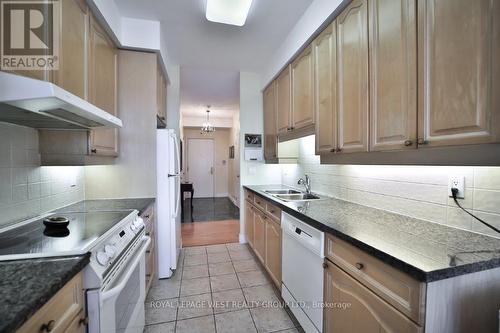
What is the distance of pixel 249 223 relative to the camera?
3.06 metres

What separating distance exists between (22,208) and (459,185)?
8.20ft

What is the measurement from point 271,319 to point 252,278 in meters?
0.62

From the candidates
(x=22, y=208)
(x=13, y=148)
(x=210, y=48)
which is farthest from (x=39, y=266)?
(x=210, y=48)

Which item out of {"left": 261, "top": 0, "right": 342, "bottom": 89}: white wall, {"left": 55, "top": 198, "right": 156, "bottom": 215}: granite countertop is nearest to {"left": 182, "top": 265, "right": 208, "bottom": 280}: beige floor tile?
{"left": 55, "top": 198, "right": 156, "bottom": 215}: granite countertop

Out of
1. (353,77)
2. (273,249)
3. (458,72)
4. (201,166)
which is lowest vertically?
(273,249)

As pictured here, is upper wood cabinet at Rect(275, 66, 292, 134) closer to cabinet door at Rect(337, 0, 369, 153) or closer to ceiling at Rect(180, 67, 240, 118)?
cabinet door at Rect(337, 0, 369, 153)

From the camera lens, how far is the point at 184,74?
3.46 metres

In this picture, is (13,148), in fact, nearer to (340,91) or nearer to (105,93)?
(105,93)

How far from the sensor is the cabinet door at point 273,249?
78.2 inches

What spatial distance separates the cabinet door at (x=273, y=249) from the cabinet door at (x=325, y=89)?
82 centimetres

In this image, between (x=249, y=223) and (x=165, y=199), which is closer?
(x=165, y=199)

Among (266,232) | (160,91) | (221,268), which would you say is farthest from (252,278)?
(160,91)

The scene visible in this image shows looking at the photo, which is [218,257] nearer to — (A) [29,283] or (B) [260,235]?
(B) [260,235]

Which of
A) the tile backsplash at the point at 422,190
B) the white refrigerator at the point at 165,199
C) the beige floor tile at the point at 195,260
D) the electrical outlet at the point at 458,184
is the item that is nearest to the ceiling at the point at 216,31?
the white refrigerator at the point at 165,199
